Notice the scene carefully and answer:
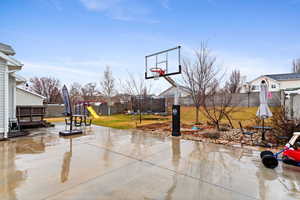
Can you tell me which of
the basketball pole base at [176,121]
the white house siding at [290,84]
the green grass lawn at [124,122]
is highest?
the white house siding at [290,84]

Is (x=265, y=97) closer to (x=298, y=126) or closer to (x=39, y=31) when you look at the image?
(x=298, y=126)

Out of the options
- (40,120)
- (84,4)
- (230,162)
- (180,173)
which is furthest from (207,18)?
(40,120)

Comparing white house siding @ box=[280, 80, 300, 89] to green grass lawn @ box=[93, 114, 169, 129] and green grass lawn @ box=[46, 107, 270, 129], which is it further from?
green grass lawn @ box=[93, 114, 169, 129]

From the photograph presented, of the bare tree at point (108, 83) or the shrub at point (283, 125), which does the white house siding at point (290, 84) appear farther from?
the bare tree at point (108, 83)

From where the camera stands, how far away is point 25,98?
1273 cm

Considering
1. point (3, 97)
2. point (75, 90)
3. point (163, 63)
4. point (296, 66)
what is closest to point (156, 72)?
point (163, 63)

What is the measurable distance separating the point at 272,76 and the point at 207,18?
27.9m

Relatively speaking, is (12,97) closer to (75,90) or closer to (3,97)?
(3,97)

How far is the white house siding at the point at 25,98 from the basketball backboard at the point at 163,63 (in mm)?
10868

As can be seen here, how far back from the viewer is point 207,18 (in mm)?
10508

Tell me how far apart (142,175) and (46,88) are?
30163 mm

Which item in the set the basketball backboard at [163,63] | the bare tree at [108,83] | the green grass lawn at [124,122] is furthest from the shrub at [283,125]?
the bare tree at [108,83]

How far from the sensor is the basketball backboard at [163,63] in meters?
9.42

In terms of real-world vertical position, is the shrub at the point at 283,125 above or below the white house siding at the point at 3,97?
below
